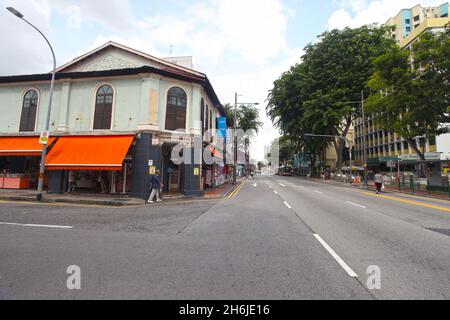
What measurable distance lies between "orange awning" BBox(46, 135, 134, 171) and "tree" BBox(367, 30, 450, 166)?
72.0ft

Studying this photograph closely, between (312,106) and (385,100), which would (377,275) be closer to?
(385,100)

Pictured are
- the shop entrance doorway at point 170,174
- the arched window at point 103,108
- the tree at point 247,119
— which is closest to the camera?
the arched window at point 103,108

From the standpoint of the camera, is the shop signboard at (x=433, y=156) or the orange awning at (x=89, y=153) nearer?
the orange awning at (x=89, y=153)

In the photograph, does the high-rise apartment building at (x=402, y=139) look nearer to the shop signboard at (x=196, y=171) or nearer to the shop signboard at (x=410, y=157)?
the shop signboard at (x=410, y=157)

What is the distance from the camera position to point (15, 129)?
16547 mm

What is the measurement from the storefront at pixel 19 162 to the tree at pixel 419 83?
27.2m

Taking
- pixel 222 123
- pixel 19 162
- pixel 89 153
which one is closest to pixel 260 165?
pixel 222 123

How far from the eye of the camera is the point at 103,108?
15.3 metres

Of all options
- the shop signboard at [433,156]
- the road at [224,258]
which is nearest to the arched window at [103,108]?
the road at [224,258]

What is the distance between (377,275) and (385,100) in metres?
22.9

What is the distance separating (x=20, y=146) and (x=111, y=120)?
653 cm

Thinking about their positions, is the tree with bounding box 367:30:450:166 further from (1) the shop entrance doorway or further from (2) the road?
(1) the shop entrance doorway

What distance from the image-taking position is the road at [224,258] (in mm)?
3195

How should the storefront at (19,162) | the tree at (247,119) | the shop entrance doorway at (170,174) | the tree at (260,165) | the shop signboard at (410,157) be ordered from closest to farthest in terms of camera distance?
the storefront at (19,162)
the shop entrance doorway at (170,174)
the shop signboard at (410,157)
the tree at (247,119)
the tree at (260,165)
